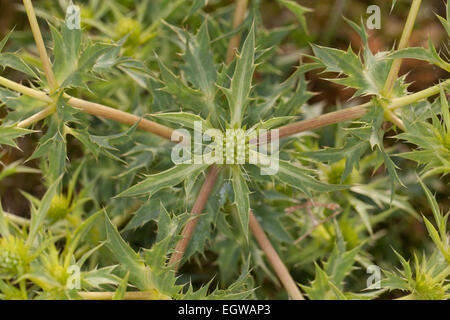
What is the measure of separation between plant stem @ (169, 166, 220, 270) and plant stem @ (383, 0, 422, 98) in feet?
1.59

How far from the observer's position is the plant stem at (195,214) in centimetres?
114

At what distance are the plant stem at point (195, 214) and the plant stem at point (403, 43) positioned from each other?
1.59 feet

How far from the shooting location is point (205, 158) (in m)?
1.10

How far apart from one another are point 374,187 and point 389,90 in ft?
2.34

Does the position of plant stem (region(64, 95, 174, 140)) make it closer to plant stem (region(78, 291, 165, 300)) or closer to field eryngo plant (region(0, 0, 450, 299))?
field eryngo plant (region(0, 0, 450, 299))

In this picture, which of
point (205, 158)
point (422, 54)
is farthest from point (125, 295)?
point (422, 54)

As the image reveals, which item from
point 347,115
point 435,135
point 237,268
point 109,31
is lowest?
point 237,268

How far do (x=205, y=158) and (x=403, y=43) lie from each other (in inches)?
22.0

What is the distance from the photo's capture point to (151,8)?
1893 mm

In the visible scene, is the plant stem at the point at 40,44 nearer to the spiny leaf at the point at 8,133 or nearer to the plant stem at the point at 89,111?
the plant stem at the point at 89,111

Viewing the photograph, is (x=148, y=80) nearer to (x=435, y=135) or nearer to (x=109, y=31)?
(x=109, y=31)

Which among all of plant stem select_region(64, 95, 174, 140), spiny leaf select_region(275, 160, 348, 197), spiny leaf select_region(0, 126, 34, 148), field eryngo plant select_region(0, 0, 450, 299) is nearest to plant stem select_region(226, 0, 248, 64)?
field eryngo plant select_region(0, 0, 450, 299)

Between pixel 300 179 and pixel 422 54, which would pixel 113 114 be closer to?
pixel 300 179
